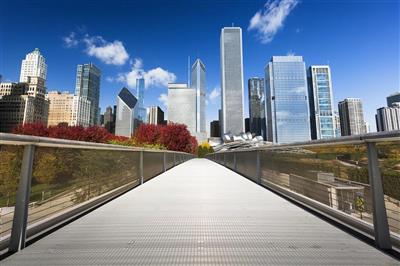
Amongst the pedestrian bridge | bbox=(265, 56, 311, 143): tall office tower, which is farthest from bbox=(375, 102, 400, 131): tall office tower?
the pedestrian bridge

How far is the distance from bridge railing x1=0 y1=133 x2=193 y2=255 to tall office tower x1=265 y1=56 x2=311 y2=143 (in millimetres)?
136740

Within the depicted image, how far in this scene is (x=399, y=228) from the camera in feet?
6.49

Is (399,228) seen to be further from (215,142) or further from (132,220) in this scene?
(215,142)

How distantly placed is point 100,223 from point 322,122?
163 m

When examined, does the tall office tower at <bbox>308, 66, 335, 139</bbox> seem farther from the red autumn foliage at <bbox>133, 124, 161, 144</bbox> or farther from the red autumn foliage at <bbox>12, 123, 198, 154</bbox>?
the red autumn foliage at <bbox>133, 124, 161, 144</bbox>

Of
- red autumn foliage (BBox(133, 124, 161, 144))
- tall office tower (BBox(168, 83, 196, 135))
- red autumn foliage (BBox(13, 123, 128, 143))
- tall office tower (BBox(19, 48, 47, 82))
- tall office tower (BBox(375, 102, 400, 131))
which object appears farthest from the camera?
tall office tower (BBox(19, 48, 47, 82))

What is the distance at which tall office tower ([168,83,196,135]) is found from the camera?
146 metres

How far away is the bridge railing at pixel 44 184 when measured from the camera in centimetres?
198

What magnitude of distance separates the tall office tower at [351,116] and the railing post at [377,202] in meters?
178

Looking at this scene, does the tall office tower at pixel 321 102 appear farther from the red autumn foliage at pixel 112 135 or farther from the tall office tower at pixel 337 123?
the red autumn foliage at pixel 112 135

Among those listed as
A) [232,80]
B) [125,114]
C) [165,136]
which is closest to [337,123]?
[232,80]

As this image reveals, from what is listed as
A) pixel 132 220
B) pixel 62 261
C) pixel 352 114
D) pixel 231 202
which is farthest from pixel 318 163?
pixel 352 114

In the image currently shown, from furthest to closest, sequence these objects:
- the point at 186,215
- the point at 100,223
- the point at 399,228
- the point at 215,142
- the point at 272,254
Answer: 1. the point at 215,142
2. the point at 186,215
3. the point at 100,223
4. the point at 399,228
5. the point at 272,254

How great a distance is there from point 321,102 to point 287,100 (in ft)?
96.5
